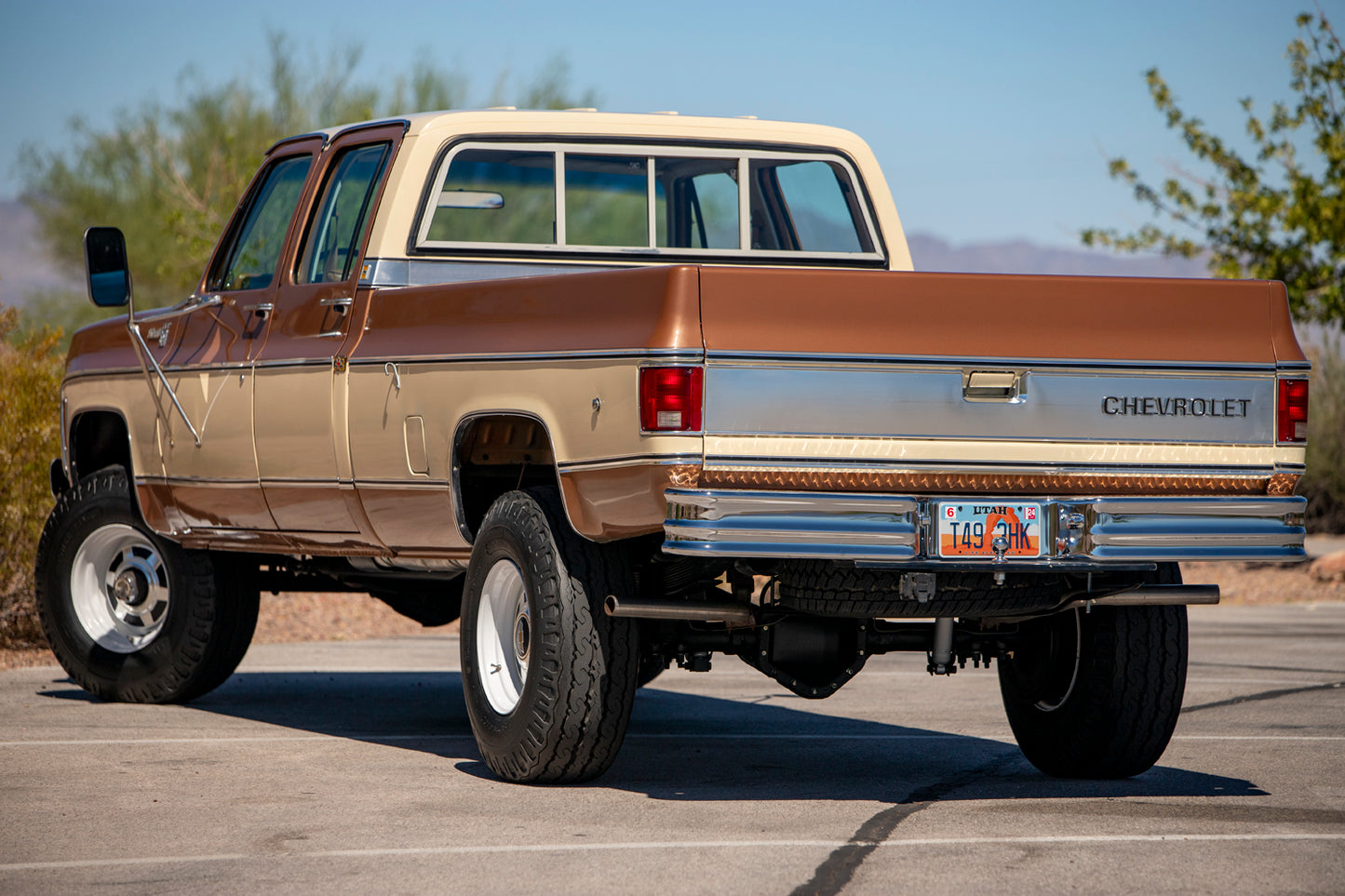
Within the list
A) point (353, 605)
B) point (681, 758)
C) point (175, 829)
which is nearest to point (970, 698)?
point (681, 758)

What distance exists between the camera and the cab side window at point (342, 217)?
7.57 m

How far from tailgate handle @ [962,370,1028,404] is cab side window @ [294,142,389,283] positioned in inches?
111

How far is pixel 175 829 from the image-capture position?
5.64 meters

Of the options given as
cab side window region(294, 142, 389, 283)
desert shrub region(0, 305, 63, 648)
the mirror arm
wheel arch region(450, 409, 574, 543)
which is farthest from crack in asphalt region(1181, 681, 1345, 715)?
desert shrub region(0, 305, 63, 648)

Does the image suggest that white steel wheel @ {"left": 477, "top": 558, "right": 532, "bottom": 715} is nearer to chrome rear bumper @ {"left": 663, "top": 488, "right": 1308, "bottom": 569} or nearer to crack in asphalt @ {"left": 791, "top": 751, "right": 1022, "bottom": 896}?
chrome rear bumper @ {"left": 663, "top": 488, "right": 1308, "bottom": 569}

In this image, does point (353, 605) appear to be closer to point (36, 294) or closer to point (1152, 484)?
point (1152, 484)

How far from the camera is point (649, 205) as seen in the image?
315 inches

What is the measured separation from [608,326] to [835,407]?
2.50 ft

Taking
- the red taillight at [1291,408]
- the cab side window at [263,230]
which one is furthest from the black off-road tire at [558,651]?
the cab side window at [263,230]

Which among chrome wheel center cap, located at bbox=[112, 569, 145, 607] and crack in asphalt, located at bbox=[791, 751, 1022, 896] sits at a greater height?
chrome wheel center cap, located at bbox=[112, 569, 145, 607]

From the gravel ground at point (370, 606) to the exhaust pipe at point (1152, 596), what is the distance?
6728 mm

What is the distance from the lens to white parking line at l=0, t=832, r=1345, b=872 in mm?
Result: 5184

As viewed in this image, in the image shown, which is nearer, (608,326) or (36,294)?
(608,326)

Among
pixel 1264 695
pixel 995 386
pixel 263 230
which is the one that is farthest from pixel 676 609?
pixel 1264 695
